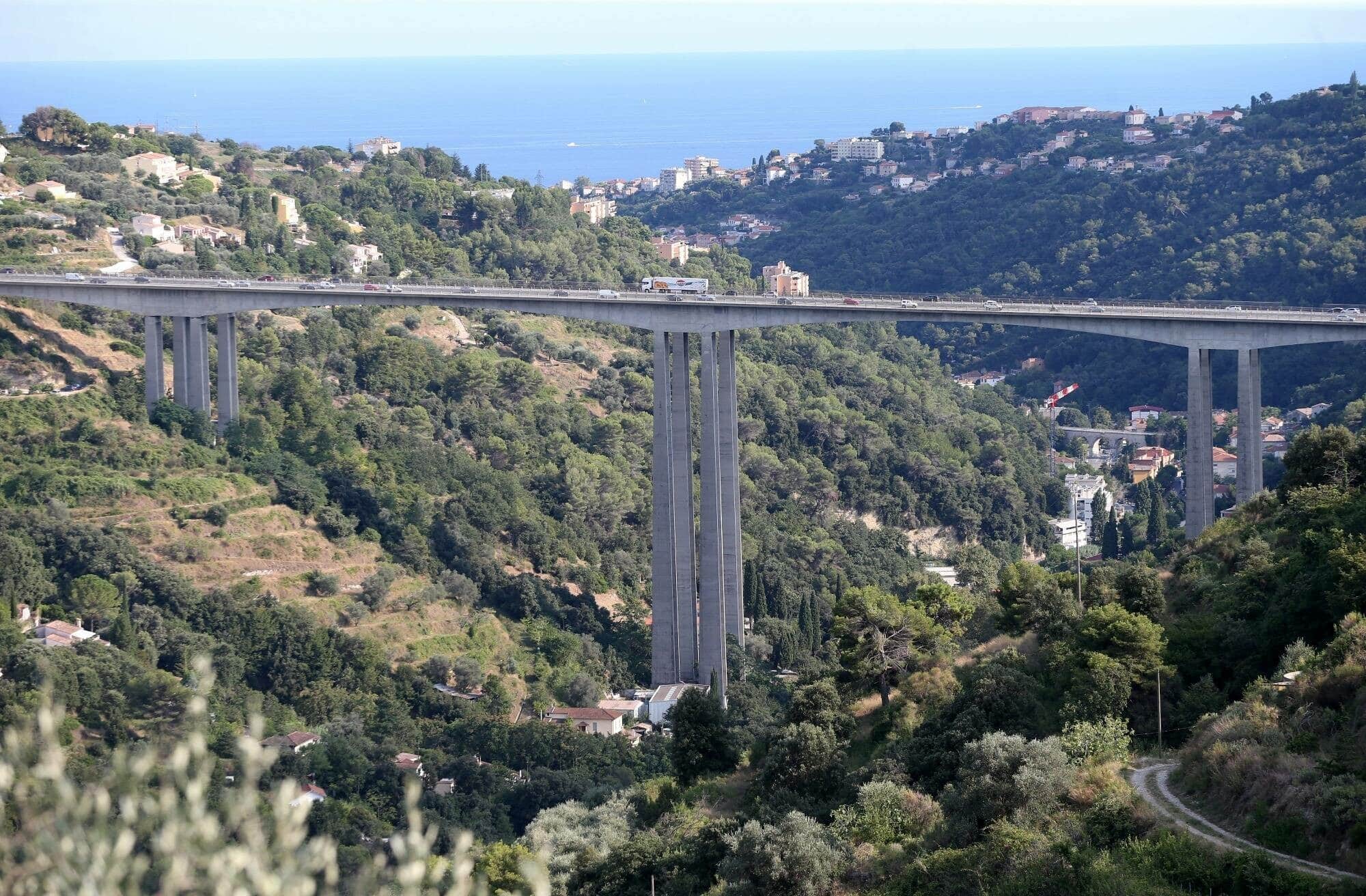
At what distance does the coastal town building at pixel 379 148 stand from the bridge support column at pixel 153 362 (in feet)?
112

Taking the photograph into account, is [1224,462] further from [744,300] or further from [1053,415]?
[744,300]

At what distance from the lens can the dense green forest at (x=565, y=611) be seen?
60.4ft

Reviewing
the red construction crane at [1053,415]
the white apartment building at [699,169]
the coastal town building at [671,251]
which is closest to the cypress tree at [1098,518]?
the red construction crane at [1053,415]

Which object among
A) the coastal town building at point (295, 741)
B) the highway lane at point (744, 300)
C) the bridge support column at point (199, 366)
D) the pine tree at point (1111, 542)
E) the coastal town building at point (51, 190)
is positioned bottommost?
the coastal town building at point (295, 741)

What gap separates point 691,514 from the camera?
40.1 meters

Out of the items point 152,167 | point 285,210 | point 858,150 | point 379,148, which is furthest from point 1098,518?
point 858,150

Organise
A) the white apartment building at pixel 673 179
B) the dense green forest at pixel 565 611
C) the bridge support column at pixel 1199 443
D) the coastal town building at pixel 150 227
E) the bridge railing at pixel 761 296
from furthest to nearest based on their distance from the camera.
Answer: the white apartment building at pixel 673 179, the coastal town building at pixel 150 227, the bridge railing at pixel 761 296, the bridge support column at pixel 1199 443, the dense green forest at pixel 565 611

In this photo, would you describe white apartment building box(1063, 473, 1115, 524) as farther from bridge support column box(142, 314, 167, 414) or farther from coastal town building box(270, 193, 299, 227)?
coastal town building box(270, 193, 299, 227)

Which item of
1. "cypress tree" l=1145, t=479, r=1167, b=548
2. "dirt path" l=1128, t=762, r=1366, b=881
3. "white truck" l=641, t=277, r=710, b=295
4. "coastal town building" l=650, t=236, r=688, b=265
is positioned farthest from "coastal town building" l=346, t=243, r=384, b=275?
"dirt path" l=1128, t=762, r=1366, b=881

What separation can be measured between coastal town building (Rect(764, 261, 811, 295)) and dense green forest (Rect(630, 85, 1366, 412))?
22.1 feet

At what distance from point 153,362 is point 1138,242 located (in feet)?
148

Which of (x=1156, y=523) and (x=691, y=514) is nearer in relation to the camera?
(x=691, y=514)

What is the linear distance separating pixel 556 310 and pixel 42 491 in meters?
13.1

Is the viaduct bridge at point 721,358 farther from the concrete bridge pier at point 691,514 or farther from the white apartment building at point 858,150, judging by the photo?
the white apartment building at point 858,150
